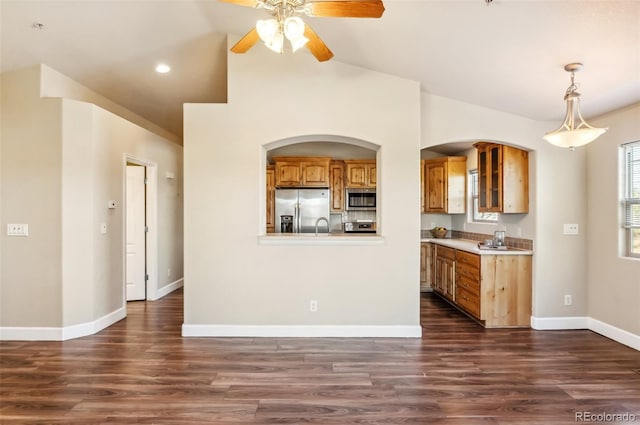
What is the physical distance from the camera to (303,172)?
20.9ft

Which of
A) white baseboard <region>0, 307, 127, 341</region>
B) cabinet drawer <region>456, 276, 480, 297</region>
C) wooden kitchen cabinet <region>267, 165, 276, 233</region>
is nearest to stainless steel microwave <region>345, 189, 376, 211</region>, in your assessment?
wooden kitchen cabinet <region>267, 165, 276, 233</region>

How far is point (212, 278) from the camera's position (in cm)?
379

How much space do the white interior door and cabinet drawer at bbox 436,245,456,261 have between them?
4632mm

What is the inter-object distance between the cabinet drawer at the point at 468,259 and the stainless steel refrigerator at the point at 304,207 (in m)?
2.33

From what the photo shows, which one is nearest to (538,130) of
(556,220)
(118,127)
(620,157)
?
(620,157)

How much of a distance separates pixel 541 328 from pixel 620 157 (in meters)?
2.05

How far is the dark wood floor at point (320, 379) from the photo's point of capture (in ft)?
7.73

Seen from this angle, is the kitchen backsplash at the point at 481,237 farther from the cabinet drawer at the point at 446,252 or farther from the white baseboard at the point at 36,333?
the white baseboard at the point at 36,333

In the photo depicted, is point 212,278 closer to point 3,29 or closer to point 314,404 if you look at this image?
point 314,404

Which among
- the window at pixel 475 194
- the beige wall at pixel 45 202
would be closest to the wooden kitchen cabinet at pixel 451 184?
the window at pixel 475 194

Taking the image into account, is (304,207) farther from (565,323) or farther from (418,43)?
(565,323)

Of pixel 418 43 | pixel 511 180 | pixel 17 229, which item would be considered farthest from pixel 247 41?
pixel 511 180

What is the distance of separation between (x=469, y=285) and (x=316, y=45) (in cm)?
349

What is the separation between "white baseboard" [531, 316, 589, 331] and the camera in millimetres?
4062
